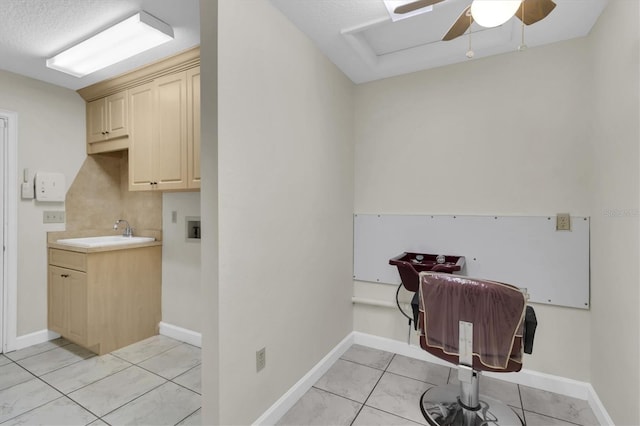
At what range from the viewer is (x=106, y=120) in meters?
2.96

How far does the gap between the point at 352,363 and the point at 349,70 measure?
8.02 feet

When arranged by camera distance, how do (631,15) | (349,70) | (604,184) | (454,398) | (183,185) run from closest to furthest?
(631,15) < (604,184) < (454,398) < (183,185) < (349,70)

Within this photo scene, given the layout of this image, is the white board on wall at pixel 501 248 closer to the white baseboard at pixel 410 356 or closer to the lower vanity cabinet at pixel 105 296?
the white baseboard at pixel 410 356

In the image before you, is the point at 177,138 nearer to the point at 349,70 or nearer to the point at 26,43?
the point at 26,43

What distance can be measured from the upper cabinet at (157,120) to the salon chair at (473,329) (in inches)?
73.9

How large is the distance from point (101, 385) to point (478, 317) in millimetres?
2510

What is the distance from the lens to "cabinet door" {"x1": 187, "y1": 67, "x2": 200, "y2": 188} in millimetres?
2336

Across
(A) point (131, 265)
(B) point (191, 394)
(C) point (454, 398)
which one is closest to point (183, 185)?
(A) point (131, 265)

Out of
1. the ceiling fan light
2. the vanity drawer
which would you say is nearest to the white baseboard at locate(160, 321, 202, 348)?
the vanity drawer

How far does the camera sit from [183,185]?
2430 mm

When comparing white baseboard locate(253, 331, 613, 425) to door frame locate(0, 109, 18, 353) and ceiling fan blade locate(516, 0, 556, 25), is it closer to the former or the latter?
ceiling fan blade locate(516, 0, 556, 25)

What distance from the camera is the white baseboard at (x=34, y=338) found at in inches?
107

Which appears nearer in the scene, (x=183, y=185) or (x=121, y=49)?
(x=121, y=49)

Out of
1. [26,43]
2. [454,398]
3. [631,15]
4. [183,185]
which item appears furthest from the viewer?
[183,185]
